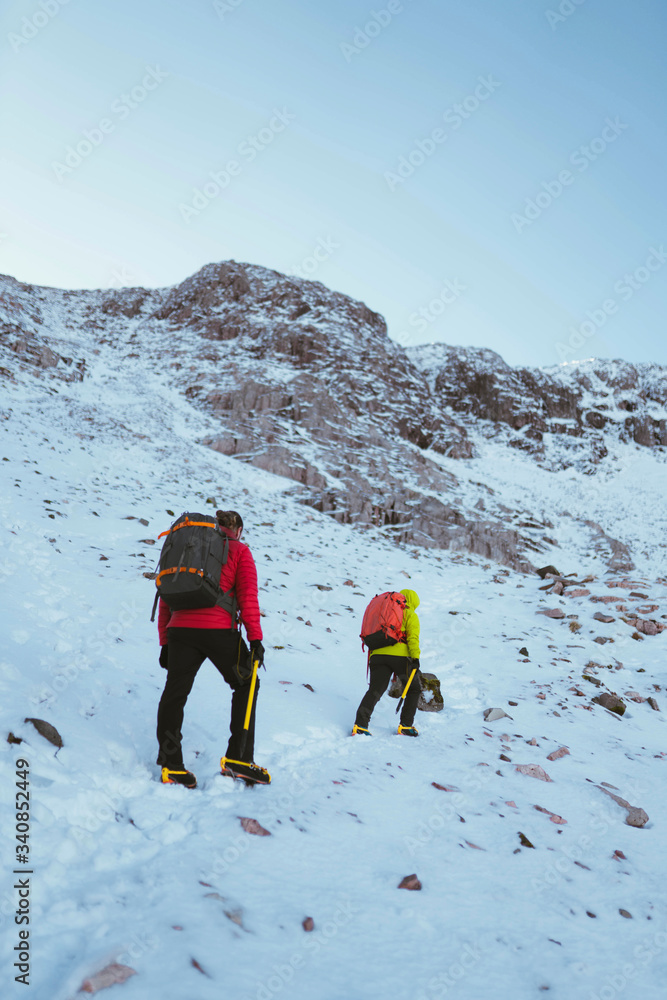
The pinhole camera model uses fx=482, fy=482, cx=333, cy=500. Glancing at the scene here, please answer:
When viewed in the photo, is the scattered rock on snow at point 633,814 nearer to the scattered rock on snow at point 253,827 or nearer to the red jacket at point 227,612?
the scattered rock on snow at point 253,827

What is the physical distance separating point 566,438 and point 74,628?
2572 inches

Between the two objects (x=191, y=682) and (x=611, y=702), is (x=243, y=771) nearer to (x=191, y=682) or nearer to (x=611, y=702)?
(x=191, y=682)

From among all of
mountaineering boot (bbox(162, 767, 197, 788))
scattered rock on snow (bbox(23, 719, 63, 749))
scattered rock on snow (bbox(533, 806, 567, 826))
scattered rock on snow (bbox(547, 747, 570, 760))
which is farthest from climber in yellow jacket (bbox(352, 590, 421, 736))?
scattered rock on snow (bbox(23, 719, 63, 749))

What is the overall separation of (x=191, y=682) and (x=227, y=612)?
63cm

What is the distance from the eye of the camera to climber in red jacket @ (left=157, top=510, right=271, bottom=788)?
154 inches

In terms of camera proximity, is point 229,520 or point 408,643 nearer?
point 229,520

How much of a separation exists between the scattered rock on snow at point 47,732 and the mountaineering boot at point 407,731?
3.81m

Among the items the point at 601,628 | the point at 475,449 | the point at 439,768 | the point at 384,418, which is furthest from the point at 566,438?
the point at 439,768

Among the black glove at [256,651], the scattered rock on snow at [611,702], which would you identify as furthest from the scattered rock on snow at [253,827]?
the scattered rock on snow at [611,702]

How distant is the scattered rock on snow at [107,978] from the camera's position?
1943 millimetres

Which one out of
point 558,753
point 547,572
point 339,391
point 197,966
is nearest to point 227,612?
point 197,966

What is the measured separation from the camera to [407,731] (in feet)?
19.4

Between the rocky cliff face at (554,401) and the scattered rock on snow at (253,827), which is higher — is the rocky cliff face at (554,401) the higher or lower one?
the higher one

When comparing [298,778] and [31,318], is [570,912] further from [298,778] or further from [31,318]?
[31,318]
